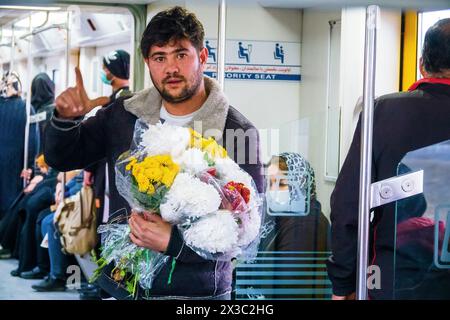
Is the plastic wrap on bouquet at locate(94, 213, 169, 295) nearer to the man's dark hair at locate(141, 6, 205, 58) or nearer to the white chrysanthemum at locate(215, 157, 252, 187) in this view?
the white chrysanthemum at locate(215, 157, 252, 187)

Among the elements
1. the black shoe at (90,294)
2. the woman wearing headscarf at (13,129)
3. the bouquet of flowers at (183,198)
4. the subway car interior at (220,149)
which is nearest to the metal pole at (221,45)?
the subway car interior at (220,149)

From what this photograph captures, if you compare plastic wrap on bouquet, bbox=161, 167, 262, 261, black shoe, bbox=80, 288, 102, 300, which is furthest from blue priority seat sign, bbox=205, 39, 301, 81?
black shoe, bbox=80, 288, 102, 300

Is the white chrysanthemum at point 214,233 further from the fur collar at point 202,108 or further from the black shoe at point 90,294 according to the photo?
the black shoe at point 90,294

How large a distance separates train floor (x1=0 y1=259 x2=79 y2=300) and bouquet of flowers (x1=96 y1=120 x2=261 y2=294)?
0.68 ft

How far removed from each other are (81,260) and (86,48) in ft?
2.92

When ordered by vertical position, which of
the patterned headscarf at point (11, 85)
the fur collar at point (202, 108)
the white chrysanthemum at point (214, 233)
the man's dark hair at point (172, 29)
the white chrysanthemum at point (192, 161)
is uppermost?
the man's dark hair at point (172, 29)

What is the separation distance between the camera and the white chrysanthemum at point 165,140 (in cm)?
450

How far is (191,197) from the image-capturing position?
4438 millimetres

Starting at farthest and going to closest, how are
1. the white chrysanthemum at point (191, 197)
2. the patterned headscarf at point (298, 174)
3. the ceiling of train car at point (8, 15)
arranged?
the patterned headscarf at point (298, 174), the ceiling of train car at point (8, 15), the white chrysanthemum at point (191, 197)

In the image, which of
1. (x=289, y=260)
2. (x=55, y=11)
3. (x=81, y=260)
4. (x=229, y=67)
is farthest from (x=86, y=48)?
(x=289, y=260)

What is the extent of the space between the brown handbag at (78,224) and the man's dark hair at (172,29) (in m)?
0.68

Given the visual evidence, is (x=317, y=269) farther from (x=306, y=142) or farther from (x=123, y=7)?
(x=123, y=7)

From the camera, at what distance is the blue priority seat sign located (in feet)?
15.3

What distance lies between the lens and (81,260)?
460 cm
